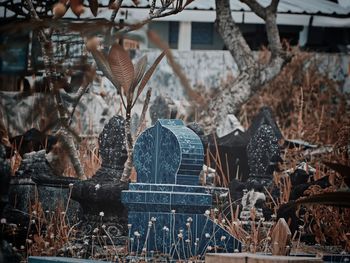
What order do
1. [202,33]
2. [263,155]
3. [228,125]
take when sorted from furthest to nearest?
1. [202,33]
2. [228,125]
3. [263,155]

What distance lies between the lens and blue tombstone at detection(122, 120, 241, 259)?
570 cm

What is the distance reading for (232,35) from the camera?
461 inches

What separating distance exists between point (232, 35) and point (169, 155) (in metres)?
6.14

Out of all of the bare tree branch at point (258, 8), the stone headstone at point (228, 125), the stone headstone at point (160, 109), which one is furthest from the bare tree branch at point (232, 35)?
the stone headstone at point (160, 109)

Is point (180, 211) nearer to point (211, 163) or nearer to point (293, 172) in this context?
point (293, 172)

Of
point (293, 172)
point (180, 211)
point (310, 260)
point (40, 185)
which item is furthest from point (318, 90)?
point (310, 260)

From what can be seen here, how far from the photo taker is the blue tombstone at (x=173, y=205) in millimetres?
5703

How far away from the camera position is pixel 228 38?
11.8m

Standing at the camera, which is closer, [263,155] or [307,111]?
[263,155]

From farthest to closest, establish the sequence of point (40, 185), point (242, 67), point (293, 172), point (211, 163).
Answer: point (242, 67) < point (211, 163) < point (293, 172) < point (40, 185)

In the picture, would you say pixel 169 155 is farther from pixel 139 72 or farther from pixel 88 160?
pixel 88 160

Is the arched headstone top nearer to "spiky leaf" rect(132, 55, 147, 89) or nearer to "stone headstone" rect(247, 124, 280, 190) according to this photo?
"spiky leaf" rect(132, 55, 147, 89)

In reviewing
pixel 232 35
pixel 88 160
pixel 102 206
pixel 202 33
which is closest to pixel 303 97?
pixel 232 35

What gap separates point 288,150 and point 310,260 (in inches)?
203
